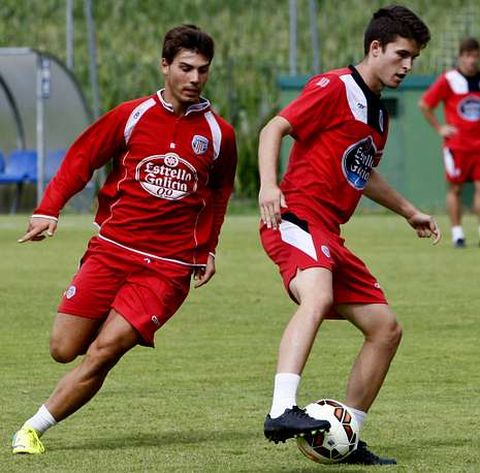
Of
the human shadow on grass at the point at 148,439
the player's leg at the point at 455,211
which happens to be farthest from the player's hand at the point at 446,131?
the human shadow on grass at the point at 148,439

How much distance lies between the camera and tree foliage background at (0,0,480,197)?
3362 centimetres

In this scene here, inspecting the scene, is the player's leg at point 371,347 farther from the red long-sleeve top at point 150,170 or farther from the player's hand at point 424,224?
the red long-sleeve top at point 150,170

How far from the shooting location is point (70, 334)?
7.36 metres

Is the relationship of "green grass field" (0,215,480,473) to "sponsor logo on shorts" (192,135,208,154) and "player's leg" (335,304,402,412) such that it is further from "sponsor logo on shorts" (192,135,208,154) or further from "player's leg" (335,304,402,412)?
"sponsor logo on shorts" (192,135,208,154)

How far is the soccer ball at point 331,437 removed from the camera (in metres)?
6.63

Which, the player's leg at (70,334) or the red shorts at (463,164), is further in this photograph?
the red shorts at (463,164)

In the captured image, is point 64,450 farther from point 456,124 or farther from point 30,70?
point 30,70

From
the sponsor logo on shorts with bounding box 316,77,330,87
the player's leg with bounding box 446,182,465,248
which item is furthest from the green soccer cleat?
the player's leg with bounding box 446,182,465,248

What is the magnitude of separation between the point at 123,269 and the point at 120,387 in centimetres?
211

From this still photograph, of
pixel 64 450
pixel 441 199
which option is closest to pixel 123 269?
pixel 64 450

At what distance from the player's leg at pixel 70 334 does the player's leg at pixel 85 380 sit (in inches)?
2.8

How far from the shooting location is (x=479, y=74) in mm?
19922

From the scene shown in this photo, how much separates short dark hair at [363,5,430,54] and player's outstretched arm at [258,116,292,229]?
1.79ft

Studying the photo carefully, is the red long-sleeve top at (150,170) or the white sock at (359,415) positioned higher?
the red long-sleeve top at (150,170)
